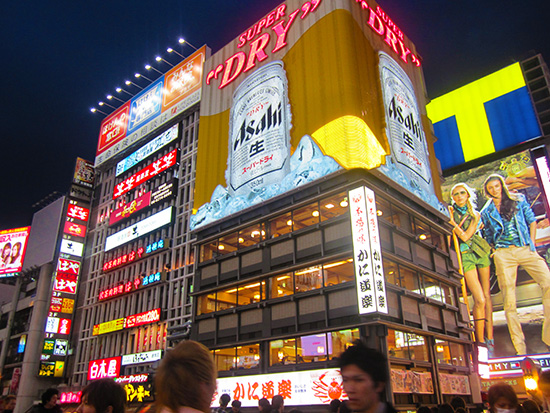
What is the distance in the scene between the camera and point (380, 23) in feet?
104

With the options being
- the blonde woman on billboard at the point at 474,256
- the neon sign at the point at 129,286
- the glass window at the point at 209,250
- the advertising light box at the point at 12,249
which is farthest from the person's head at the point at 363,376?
the advertising light box at the point at 12,249

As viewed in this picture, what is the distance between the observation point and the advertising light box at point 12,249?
55.2 metres

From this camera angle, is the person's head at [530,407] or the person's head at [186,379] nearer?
the person's head at [186,379]

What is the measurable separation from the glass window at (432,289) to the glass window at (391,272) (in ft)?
11.6

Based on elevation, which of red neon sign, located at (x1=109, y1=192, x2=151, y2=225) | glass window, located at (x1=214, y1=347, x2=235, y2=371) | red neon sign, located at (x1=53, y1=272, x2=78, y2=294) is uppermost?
red neon sign, located at (x1=109, y1=192, x2=151, y2=225)

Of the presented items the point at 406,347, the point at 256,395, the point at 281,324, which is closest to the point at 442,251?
the point at 406,347

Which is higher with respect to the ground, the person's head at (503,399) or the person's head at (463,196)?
the person's head at (463,196)

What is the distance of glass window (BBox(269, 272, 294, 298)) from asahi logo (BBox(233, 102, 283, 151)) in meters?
9.60

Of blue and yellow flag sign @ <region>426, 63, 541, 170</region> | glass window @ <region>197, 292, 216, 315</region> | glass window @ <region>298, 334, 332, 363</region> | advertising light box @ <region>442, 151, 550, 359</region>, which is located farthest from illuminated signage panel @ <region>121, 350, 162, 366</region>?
blue and yellow flag sign @ <region>426, 63, 541, 170</region>

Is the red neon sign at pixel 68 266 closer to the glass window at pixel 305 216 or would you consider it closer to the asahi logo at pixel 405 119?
the glass window at pixel 305 216

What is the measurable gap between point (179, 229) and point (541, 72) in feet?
130

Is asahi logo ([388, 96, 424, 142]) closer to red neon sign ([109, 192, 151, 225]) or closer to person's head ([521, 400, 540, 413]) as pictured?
person's head ([521, 400, 540, 413])

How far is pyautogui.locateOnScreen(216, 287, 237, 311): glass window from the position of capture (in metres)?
27.1

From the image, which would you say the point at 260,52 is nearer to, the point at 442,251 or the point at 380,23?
the point at 380,23
